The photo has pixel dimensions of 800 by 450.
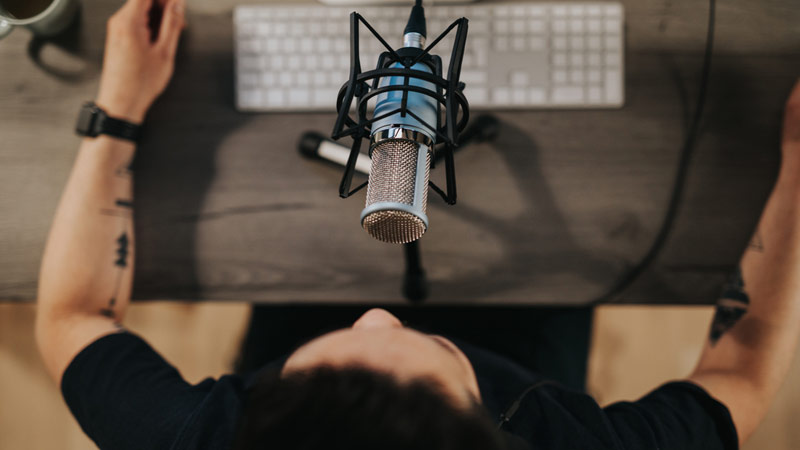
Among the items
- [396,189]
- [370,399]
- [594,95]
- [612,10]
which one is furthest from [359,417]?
[612,10]

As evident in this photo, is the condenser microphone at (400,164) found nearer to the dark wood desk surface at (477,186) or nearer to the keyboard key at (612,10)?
the dark wood desk surface at (477,186)

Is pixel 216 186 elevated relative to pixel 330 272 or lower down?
elevated

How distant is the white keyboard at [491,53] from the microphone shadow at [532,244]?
0.08m

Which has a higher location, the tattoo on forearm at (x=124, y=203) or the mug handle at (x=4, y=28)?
the mug handle at (x=4, y=28)

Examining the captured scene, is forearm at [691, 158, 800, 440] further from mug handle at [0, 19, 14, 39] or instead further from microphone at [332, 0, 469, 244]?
mug handle at [0, 19, 14, 39]

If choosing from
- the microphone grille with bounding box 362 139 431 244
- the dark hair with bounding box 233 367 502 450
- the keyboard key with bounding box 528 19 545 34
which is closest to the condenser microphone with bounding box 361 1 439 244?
the microphone grille with bounding box 362 139 431 244

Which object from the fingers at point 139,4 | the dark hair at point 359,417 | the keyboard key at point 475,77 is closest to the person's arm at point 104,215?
the fingers at point 139,4

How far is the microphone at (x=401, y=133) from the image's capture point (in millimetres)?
415

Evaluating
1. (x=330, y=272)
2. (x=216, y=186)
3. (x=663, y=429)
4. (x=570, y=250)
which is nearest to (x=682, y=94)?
(x=570, y=250)

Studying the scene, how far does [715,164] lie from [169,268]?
2.96 ft

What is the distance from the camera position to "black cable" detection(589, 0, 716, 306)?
0.80 meters

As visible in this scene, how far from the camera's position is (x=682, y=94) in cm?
80

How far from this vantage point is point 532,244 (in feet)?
2.64

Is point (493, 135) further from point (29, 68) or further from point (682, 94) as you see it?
point (29, 68)
